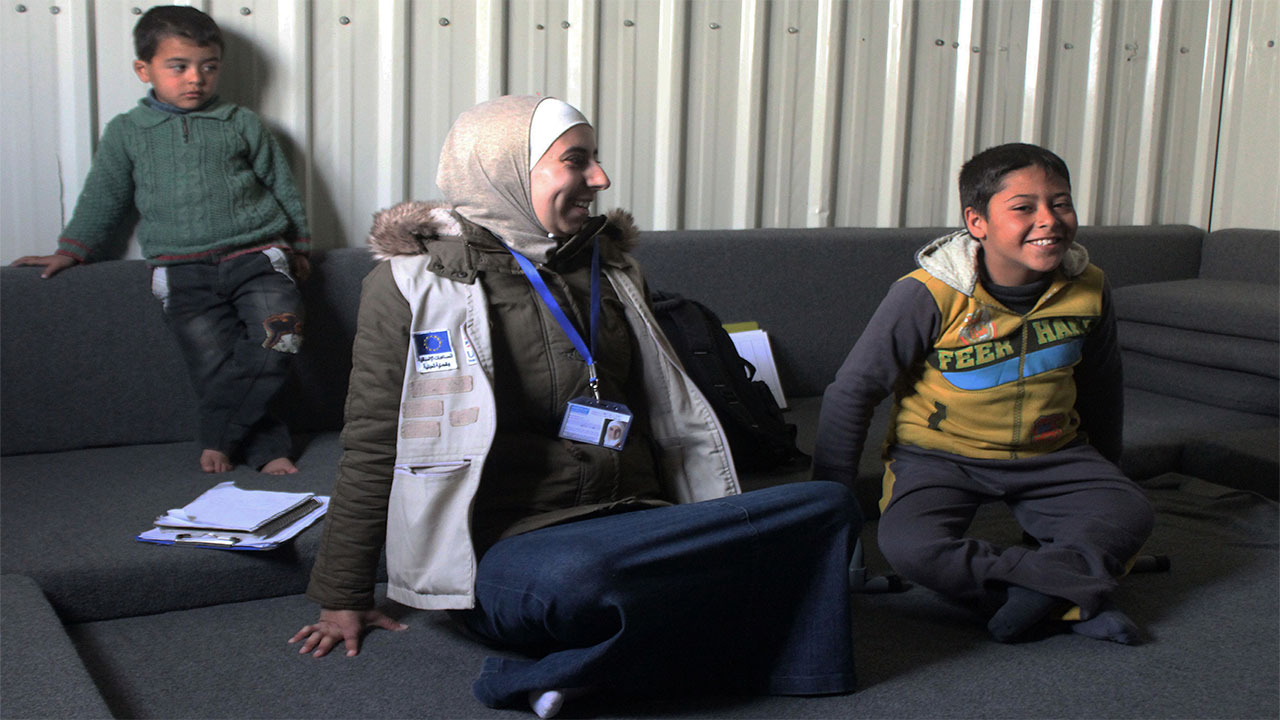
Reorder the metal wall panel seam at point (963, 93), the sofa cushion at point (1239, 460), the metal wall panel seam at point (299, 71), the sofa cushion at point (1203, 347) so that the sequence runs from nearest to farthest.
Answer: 1. the sofa cushion at point (1239, 460)
2. the metal wall panel seam at point (299, 71)
3. the sofa cushion at point (1203, 347)
4. the metal wall panel seam at point (963, 93)

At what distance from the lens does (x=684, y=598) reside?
1800 millimetres

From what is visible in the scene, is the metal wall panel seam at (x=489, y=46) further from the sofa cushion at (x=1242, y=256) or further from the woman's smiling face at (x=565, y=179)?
the sofa cushion at (x=1242, y=256)

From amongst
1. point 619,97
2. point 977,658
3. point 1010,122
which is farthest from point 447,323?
point 1010,122

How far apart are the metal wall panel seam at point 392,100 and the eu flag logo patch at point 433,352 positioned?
1.69 m

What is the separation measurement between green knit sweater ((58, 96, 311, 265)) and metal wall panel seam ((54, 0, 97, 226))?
0.10 meters

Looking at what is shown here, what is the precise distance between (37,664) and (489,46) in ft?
7.86

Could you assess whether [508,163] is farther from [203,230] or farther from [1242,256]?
[1242,256]

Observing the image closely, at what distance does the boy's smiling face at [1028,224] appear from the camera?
238 centimetres

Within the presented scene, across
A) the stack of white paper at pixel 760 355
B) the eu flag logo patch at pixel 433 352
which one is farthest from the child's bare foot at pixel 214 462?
the stack of white paper at pixel 760 355

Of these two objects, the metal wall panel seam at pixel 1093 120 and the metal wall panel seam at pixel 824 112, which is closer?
the metal wall panel seam at pixel 824 112

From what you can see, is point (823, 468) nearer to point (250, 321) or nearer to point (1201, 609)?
point (1201, 609)

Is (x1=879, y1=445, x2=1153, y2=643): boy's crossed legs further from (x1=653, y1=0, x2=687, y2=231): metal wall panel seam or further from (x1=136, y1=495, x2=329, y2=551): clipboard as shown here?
(x1=653, y1=0, x2=687, y2=231): metal wall panel seam

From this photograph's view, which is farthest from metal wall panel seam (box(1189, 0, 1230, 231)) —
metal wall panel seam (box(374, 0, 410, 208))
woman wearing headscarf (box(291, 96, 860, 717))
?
woman wearing headscarf (box(291, 96, 860, 717))

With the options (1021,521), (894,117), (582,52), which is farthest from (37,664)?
(894,117)
